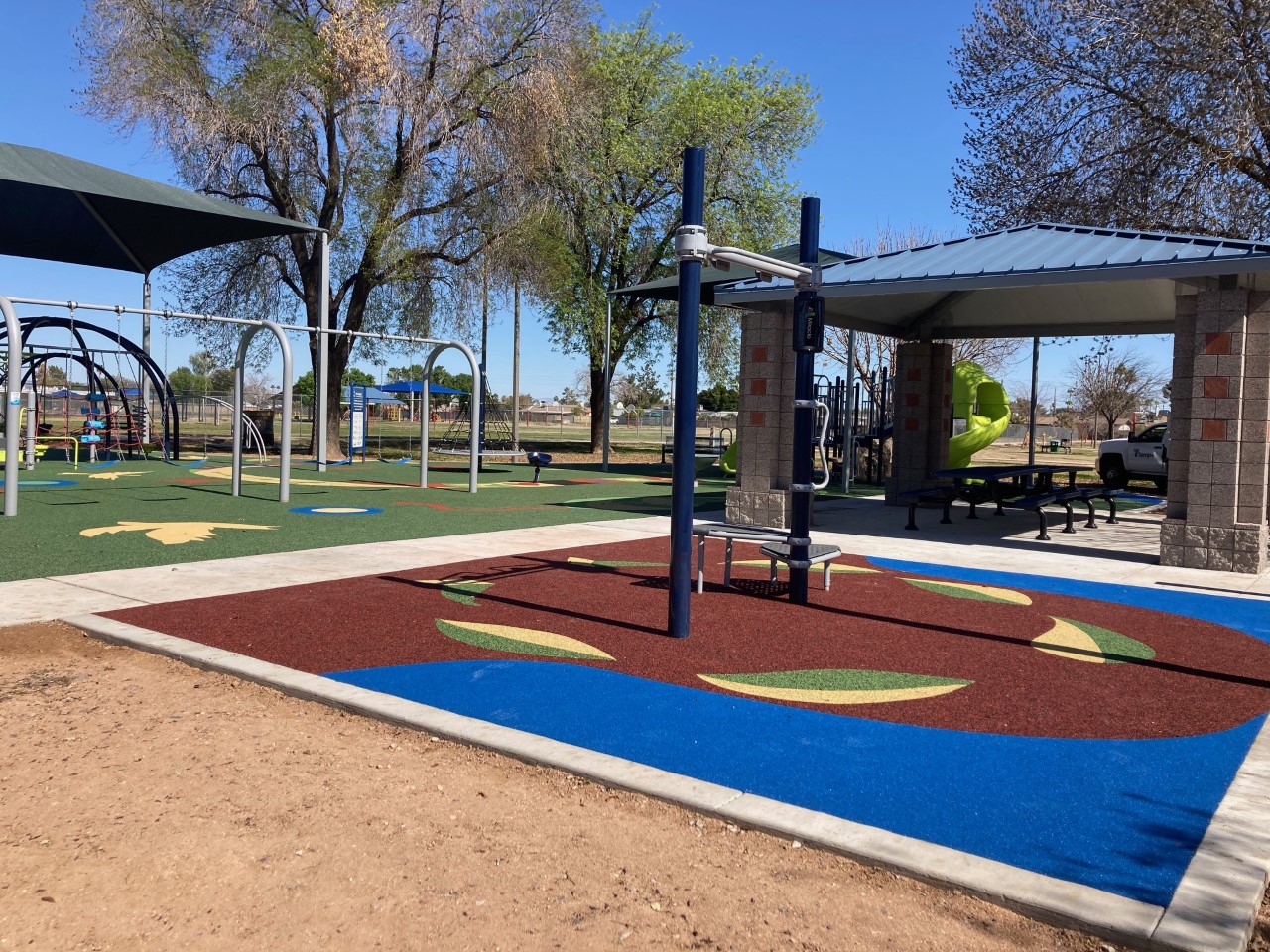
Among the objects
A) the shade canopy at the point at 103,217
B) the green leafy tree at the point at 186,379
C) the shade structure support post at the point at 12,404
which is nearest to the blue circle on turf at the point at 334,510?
the shade structure support post at the point at 12,404

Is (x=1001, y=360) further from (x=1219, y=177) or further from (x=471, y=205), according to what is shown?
(x=471, y=205)

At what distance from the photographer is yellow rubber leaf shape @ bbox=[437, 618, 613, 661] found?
6.27 metres

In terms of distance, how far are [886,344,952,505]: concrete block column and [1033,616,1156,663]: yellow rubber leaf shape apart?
10.2 m

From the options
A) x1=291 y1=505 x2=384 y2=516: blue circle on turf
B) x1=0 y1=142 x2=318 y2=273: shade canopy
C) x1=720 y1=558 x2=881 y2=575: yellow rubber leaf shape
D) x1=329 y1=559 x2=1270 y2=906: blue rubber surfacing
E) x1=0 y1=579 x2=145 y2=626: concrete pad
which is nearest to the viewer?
x1=329 y1=559 x2=1270 y2=906: blue rubber surfacing

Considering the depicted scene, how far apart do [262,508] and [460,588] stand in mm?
7343

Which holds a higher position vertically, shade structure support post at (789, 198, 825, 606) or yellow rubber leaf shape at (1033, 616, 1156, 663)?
shade structure support post at (789, 198, 825, 606)

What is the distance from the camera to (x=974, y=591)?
8.78m

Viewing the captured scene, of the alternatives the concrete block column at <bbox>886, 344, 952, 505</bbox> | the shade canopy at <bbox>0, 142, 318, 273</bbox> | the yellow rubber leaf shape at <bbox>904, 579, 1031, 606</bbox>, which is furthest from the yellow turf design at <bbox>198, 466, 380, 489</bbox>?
the yellow rubber leaf shape at <bbox>904, 579, 1031, 606</bbox>

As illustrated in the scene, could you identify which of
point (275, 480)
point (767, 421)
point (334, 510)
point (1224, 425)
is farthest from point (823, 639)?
point (275, 480)

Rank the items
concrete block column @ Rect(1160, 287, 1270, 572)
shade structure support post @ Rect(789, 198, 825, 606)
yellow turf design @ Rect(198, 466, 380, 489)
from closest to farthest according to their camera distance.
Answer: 1. shade structure support post @ Rect(789, 198, 825, 606)
2. concrete block column @ Rect(1160, 287, 1270, 572)
3. yellow turf design @ Rect(198, 466, 380, 489)

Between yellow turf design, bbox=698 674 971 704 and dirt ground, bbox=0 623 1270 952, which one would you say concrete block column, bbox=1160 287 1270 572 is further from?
dirt ground, bbox=0 623 1270 952

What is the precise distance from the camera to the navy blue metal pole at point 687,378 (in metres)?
6.28

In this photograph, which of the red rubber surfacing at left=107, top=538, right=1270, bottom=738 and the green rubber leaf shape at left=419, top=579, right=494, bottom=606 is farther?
the green rubber leaf shape at left=419, top=579, right=494, bottom=606

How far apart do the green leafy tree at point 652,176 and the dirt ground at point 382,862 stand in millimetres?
28585
